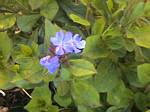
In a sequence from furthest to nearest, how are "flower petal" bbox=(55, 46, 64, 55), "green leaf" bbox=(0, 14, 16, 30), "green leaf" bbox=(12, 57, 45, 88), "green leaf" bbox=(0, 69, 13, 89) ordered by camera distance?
1. "green leaf" bbox=(0, 14, 16, 30)
2. "green leaf" bbox=(0, 69, 13, 89)
3. "green leaf" bbox=(12, 57, 45, 88)
4. "flower petal" bbox=(55, 46, 64, 55)

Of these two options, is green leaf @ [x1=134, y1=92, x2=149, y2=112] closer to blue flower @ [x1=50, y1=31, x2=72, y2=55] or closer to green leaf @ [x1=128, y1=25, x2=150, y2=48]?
green leaf @ [x1=128, y1=25, x2=150, y2=48]

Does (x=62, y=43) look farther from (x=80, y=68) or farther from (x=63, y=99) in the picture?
(x=63, y=99)

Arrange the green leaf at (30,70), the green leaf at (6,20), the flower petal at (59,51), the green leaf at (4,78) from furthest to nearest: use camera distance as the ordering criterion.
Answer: the green leaf at (6,20) → the green leaf at (4,78) → the green leaf at (30,70) → the flower petal at (59,51)

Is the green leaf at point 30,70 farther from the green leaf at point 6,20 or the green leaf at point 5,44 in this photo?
the green leaf at point 6,20

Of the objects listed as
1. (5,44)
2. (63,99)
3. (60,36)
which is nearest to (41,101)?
(63,99)

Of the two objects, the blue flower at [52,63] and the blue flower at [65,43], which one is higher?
the blue flower at [65,43]

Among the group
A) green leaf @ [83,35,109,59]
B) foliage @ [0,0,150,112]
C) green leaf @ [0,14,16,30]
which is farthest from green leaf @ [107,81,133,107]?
green leaf @ [0,14,16,30]

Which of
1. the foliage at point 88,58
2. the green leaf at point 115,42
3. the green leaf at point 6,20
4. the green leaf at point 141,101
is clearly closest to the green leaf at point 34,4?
the foliage at point 88,58
